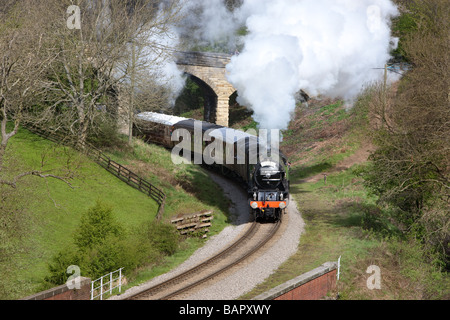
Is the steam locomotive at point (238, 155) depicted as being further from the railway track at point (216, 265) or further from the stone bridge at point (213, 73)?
the stone bridge at point (213, 73)

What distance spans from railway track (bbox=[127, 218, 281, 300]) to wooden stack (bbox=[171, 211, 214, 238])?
2.22 m

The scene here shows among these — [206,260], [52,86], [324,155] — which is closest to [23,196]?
[206,260]

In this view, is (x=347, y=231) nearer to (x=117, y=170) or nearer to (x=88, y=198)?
(x=88, y=198)

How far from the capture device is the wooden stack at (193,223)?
24.9 meters

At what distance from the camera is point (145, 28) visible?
36.5 m

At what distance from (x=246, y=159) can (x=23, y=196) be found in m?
12.2

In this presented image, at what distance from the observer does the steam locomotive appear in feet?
80.8

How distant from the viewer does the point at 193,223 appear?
25.2m

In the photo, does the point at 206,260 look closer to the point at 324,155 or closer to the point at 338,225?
the point at 338,225

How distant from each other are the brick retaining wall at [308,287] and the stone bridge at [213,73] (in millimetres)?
35432

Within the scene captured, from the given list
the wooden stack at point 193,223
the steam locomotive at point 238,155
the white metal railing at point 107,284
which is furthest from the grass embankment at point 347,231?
the wooden stack at point 193,223

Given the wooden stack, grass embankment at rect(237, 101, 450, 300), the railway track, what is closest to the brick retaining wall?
grass embankment at rect(237, 101, 450, 300)

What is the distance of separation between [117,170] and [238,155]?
8.21 m
